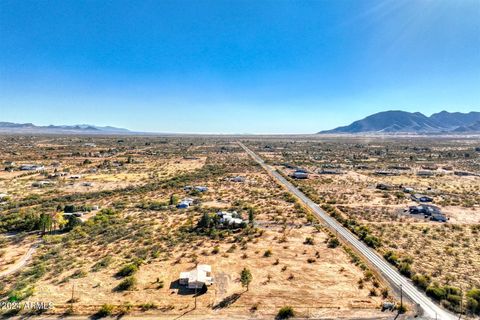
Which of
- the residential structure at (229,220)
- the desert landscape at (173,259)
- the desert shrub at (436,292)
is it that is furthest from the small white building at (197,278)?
the desert shrub at (436,292)

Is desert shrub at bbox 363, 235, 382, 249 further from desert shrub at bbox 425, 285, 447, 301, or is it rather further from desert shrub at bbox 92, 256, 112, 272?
desert shrub at bbox 92, 256, 112, 272

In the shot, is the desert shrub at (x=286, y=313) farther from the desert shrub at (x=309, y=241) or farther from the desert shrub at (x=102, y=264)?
the desert shrub at (x=102, y=264)

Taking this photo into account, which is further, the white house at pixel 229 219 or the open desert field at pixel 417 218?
the white house at pixel 229 219

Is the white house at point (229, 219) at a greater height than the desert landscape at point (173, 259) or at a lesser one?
greater

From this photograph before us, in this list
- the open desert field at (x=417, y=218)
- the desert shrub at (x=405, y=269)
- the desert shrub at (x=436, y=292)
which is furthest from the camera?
the open desert field at (x=417, y=218)

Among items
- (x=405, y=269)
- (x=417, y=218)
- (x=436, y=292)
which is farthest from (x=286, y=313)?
(x=417, y=218)

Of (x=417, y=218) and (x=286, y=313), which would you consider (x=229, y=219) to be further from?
(x=417, y=218)

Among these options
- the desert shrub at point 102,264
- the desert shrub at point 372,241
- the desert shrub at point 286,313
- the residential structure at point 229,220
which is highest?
the residential structure at point 229,220

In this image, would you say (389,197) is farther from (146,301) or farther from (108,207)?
(108,207)
